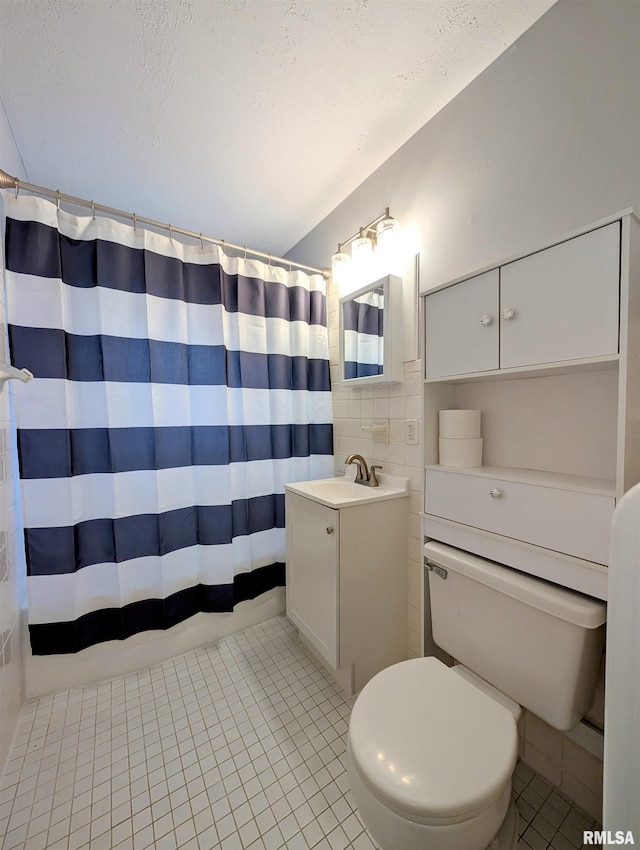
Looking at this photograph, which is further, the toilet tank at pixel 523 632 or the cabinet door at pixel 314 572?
the cabinet door at pixel 314 572

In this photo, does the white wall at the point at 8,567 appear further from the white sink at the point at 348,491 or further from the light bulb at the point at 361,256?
the light bulb at the point at 361,256

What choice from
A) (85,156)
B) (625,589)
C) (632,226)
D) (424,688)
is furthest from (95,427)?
(632,226)

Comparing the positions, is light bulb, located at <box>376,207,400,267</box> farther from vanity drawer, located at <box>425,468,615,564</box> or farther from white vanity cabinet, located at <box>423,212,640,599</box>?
vanity drawer, located at <box>425,468,615,564</box>

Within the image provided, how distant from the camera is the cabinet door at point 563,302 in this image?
2.54 feet

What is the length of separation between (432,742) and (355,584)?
24.1 inches

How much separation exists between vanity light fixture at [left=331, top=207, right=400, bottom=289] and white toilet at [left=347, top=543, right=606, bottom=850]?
4.62ft

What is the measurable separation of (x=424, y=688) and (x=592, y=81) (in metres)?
1.81

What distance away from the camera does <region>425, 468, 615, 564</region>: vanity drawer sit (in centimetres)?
79

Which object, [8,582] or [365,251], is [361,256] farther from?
[8,582]

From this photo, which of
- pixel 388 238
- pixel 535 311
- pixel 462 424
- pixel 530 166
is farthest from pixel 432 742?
pixel 388 238

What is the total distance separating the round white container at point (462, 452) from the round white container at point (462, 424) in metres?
0.02

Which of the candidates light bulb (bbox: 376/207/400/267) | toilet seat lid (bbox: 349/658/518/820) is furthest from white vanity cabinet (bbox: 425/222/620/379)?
toilet seat lid (bbox: 349/658/518/820)

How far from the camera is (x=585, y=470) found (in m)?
0.98

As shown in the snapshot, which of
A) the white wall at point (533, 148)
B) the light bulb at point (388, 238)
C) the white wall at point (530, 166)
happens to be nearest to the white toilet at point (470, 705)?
the white wall at point (530, 166)
